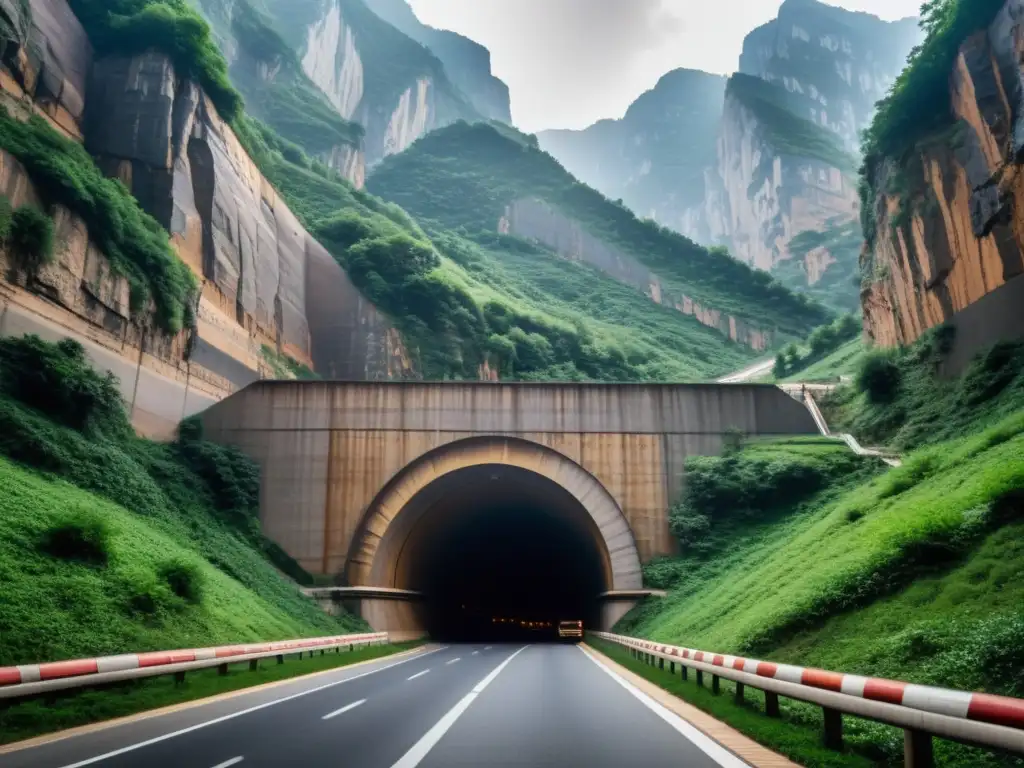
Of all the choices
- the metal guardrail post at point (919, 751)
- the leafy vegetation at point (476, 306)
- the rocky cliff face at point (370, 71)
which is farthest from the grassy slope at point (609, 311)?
the metal guardrail post at point (919, 751)

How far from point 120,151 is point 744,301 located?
2929 inches

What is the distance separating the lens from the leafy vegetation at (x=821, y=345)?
60.1 metres

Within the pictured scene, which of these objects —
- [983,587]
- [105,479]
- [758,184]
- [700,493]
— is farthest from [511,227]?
[983,587]

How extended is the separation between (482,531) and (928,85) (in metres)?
26.1

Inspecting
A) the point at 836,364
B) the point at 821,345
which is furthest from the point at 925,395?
the point at 821,345

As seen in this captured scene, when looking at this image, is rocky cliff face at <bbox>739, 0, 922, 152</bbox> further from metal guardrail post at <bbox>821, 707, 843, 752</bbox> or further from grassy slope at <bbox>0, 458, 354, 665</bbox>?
metal guardrail post at <bbox>821, 707, 843, 752</bbox>

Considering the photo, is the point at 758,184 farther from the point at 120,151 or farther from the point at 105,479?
the point at 105,479

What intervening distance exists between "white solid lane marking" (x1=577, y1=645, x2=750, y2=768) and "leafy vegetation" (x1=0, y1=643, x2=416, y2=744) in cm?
639

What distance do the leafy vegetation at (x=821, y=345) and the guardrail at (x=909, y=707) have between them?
182 ft

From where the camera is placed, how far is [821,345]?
203 feet

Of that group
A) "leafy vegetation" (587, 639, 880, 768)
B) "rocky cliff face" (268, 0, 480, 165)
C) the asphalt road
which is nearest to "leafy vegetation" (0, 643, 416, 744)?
the asphalt road

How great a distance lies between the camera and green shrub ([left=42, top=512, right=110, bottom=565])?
13.4m

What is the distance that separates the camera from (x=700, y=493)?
84.9ft

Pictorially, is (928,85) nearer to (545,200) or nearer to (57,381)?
(57,381)
